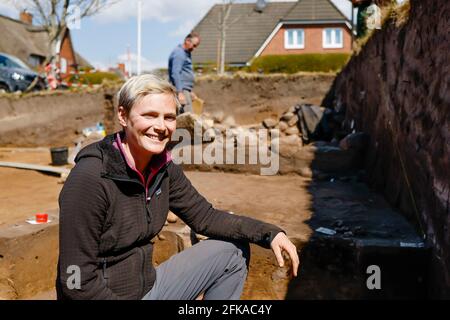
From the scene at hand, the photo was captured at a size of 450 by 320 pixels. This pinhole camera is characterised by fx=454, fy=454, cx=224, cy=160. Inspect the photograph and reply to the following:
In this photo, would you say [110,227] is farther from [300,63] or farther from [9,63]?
[300,63]

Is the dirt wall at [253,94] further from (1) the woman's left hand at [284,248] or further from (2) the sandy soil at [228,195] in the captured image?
(1) the woman's left hand at [284,248]

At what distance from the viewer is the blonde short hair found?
6.61 feet

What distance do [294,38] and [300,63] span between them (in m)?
16.2

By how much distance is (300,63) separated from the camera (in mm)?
19438

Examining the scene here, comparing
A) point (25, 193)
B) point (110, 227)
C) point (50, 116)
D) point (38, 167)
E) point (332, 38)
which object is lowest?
point (25, 193)

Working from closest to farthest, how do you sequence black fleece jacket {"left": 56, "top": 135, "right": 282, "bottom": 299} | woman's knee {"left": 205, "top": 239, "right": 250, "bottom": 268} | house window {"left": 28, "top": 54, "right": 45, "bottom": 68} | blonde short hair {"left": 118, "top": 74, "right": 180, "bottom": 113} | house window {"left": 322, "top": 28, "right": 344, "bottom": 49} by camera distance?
black fleece jacket {"left": 56, "top": 135, "right": 282, "bottom": 299}
blonde short hair {"left": 118, "top": 74, "right": 180, "bottom": 113}
woman's knee {"left": 205, "top": 239, "right": 250, "bottom": 268}
house window {"left": 322, "top": 28, "right": 344, "bottom": 49}
house window {"left": 28, "top": 54, "right": 45, "bottom": 68}

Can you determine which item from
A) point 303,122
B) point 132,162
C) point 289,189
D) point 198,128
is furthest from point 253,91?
point 132,162

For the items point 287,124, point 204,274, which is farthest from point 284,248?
point 287,124

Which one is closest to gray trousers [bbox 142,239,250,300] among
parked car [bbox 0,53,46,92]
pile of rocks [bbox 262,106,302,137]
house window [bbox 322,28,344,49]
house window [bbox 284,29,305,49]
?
pile of rocks [bbox 262,106,302,137]

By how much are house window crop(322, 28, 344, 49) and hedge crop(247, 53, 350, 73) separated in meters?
14.3

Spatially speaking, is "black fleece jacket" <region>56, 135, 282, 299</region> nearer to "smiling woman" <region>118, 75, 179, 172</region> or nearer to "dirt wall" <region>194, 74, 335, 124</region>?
"smiling woman" <region>118, 75, 179, 172</region>

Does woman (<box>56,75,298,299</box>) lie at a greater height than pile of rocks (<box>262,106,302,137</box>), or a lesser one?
lesser

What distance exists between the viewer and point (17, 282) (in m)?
3.66

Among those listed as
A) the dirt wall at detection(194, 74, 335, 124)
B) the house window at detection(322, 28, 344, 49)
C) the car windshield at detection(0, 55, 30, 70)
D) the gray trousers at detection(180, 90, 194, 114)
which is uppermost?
the house window at detection(322, 28, 344, 49)
